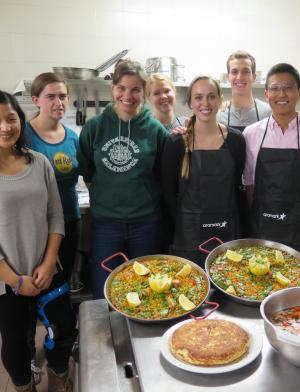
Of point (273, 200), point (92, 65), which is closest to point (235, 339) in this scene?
point (273, 200)

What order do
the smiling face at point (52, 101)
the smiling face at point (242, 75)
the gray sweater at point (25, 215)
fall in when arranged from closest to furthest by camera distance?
the gray sweater at point (25, 215)
the smiling face at point (52, 101)
the smiling face at point (242, 75)

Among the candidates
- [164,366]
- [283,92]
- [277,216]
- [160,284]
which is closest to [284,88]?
[283,92]

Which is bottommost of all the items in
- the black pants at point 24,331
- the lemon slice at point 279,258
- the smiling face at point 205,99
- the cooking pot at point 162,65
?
the black pants at point 24,331

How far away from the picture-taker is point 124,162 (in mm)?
1867

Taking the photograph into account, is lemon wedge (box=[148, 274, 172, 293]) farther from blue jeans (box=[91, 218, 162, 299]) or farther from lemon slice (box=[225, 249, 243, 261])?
blue jeans (box=[91, 218, 162, 299])

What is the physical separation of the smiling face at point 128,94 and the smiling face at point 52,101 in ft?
1.26

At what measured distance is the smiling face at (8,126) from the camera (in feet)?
4.86

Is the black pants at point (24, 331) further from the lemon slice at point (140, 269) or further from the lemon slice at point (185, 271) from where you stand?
the lemon slice at point (185, 271)

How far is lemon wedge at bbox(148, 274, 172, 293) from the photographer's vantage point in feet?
3.80

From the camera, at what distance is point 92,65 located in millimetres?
3344

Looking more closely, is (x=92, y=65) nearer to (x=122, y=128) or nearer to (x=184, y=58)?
(x=184, y=58)

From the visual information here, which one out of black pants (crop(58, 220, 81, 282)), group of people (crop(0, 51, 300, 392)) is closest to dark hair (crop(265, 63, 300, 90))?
group of people (crop(0, 51, 300, 392))

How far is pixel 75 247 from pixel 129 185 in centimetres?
63

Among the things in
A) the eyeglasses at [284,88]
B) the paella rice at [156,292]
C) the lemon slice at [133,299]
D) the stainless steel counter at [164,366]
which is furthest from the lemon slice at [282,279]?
the eyeglasses at [284,88]
